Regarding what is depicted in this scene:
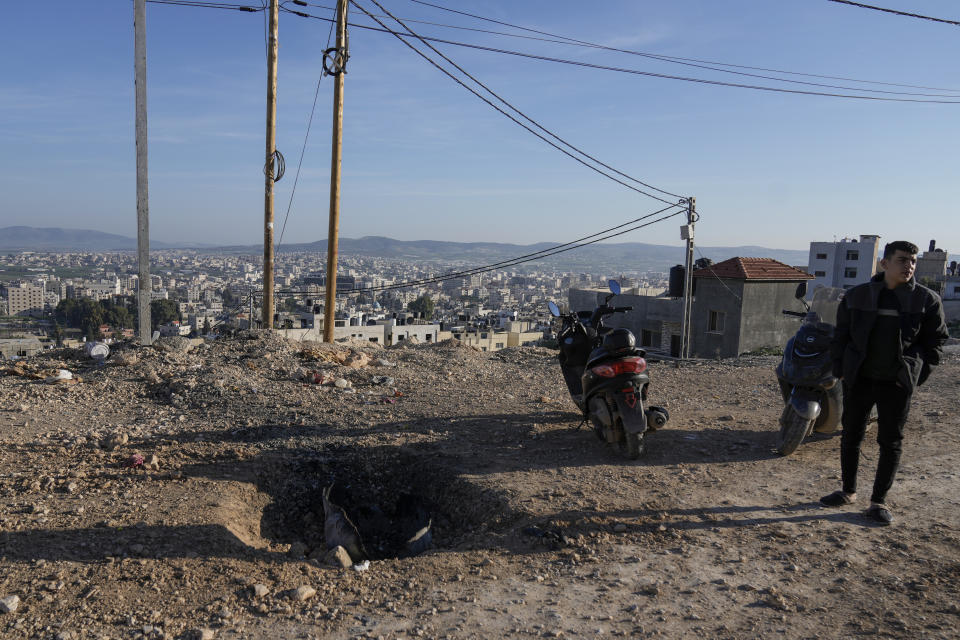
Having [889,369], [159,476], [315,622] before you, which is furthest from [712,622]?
[159,476]

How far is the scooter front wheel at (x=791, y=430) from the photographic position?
488 centimetres

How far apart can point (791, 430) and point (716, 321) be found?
18.0 meters

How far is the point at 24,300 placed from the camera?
2026 inches

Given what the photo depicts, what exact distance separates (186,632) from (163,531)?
3.40 feet

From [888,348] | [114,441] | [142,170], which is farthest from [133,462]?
[142,170]

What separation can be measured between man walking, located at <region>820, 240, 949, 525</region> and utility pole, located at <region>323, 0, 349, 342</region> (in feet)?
28.3

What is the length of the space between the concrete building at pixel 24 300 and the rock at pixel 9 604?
55659 millimetres

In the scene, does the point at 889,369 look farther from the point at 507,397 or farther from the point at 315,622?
the point at 507,397

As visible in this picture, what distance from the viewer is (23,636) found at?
247 centimetres

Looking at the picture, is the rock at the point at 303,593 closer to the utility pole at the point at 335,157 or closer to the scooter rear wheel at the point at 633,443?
the scooter rear wheel at the point at 633,443

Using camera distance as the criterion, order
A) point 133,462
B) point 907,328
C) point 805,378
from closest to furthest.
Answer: point 907,328 → point 133,462 → point 805,378

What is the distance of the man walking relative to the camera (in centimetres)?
367

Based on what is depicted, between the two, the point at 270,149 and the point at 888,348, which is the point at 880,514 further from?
the point at 270,149

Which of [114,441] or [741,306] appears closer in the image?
[114,441]
